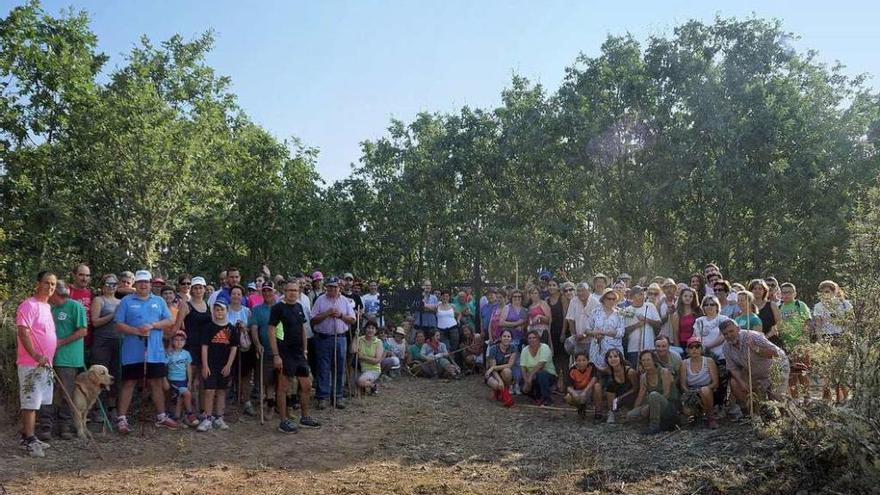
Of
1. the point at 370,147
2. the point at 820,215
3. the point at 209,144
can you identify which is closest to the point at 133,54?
the point at 209,144

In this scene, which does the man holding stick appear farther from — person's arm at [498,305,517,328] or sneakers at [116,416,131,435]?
person's arm at [498,305,517,328]

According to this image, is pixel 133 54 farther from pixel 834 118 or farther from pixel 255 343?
pixel 834 118

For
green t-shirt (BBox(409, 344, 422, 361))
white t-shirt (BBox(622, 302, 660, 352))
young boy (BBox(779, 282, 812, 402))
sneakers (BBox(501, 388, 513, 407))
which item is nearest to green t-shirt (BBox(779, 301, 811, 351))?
young boy (BBox(779, 282, 812, 402))

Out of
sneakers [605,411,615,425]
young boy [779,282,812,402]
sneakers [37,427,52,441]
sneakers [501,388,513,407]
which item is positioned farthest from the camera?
sneakers [501,388,513,407]

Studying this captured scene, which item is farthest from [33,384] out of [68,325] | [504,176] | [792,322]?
[504,176]

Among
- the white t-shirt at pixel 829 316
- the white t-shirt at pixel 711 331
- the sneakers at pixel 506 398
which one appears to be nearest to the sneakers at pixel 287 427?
the sneakers at pixel 506 398

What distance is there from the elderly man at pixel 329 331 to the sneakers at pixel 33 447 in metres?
3.54

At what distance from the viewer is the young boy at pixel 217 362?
8891 mm

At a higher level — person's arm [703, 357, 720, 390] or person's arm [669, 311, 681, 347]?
person's arm [669, 311, 681, 347]

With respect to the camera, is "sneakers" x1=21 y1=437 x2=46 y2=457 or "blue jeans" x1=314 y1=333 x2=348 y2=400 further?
"blue jeans" x1=314 y1=333 x2=348 y2=400

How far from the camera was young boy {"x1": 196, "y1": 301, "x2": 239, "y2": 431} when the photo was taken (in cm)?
889

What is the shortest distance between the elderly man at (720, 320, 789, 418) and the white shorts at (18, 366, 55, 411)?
7337mm

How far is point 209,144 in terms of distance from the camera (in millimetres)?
17250

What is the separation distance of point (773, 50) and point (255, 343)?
50.8 ft
